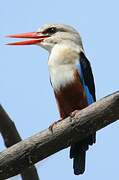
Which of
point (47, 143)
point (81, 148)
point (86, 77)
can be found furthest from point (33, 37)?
point (47, 143)

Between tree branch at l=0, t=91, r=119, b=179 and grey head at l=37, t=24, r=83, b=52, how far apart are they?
219cm

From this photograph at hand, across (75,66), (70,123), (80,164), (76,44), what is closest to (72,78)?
(75,66)

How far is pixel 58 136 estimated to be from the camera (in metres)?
4.15

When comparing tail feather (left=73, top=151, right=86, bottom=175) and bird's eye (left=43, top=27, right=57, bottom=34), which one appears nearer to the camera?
tail feather (left=73, top=151, right=86, bottom=175)

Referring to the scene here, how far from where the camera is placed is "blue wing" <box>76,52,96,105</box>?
577 centimetres

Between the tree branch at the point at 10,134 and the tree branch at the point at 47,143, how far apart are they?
0.23 m

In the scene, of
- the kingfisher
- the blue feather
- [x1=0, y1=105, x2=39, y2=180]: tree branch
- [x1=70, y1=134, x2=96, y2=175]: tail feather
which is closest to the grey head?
the kingfisher

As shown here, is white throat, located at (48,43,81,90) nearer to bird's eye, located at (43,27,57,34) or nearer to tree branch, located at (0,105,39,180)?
bird's eye, located at (43,27,57,34)

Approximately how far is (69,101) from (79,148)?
68 cm

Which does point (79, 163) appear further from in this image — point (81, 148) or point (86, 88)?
point (86, 88)

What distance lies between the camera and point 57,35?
6305 millimetres

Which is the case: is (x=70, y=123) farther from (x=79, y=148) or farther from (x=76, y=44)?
(x=76, y=44)

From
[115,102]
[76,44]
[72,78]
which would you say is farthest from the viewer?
[76,44]

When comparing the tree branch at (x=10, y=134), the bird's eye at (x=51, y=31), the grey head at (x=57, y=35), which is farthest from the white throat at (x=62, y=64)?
the tree branch at (x=10, y=134)
